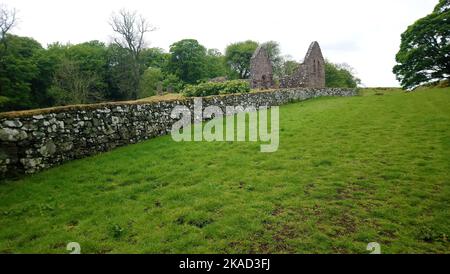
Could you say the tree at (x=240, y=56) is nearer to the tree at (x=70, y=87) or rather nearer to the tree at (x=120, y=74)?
the tree at (x=120, y=74)

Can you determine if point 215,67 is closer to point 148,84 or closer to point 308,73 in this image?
point 148,84

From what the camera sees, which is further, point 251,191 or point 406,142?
A: point 406,142

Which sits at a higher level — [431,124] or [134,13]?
[134,13]

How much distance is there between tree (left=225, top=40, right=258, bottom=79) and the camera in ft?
236

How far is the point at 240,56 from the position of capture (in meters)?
72.2

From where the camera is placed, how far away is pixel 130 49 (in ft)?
150

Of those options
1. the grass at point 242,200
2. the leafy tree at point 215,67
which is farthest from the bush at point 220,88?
the leafy tree at point 215,67

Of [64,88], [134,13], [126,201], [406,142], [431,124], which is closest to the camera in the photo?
[126,201]

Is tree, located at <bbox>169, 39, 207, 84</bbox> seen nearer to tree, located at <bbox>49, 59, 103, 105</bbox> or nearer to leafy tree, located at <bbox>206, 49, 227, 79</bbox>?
leafy tree, located at <bbox>206, 49, 227, 79</bbox>

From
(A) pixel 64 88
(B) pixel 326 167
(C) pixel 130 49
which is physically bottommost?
(B) pixel 326 167

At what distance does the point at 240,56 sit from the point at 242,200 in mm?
69607

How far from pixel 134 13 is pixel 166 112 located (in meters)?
37.7

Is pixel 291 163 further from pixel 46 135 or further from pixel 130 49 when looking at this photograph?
pixel 130 49

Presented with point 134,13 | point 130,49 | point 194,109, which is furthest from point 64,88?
point 194,109
